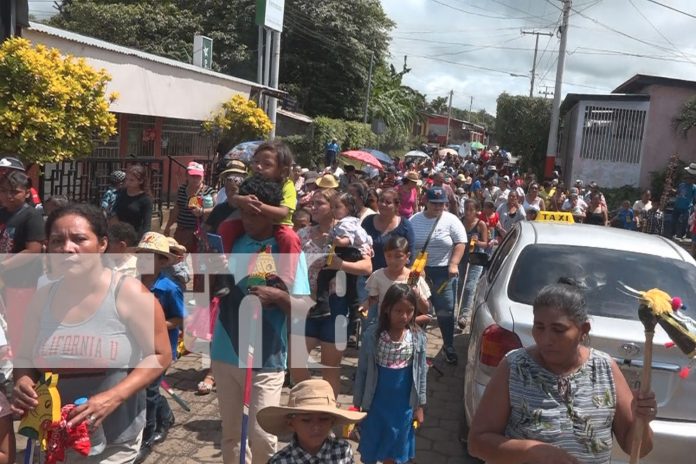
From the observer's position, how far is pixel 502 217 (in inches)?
416

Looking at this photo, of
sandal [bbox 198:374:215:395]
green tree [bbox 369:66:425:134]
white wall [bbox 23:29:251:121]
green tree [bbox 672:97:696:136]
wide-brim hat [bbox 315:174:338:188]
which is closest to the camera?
sandal [bbox 198:374:215:395]

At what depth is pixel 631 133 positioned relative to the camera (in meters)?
22.9

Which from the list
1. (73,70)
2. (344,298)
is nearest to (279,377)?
(344,298)

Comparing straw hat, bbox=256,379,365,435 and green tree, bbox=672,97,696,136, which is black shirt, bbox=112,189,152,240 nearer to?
straw hat, bbox=256,379,365,435

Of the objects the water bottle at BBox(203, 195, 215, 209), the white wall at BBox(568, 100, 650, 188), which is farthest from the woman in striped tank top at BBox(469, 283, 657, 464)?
the white wall at BBox(568, 100, 650, 188)

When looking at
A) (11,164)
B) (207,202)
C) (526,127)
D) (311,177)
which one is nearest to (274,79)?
(311,177)

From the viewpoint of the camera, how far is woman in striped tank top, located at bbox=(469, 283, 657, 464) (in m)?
2.24

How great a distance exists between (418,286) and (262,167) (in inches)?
73.8

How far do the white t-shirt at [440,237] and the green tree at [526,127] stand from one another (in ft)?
89.0

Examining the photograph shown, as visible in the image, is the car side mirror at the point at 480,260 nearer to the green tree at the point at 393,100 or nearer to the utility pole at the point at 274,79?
the utility pole at the point at 274,79

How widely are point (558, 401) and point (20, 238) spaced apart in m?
3.86

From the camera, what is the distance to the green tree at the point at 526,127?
33375mm

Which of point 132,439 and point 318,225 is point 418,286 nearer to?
point 318,225

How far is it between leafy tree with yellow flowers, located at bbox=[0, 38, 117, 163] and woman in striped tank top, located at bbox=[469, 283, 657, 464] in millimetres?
5778
